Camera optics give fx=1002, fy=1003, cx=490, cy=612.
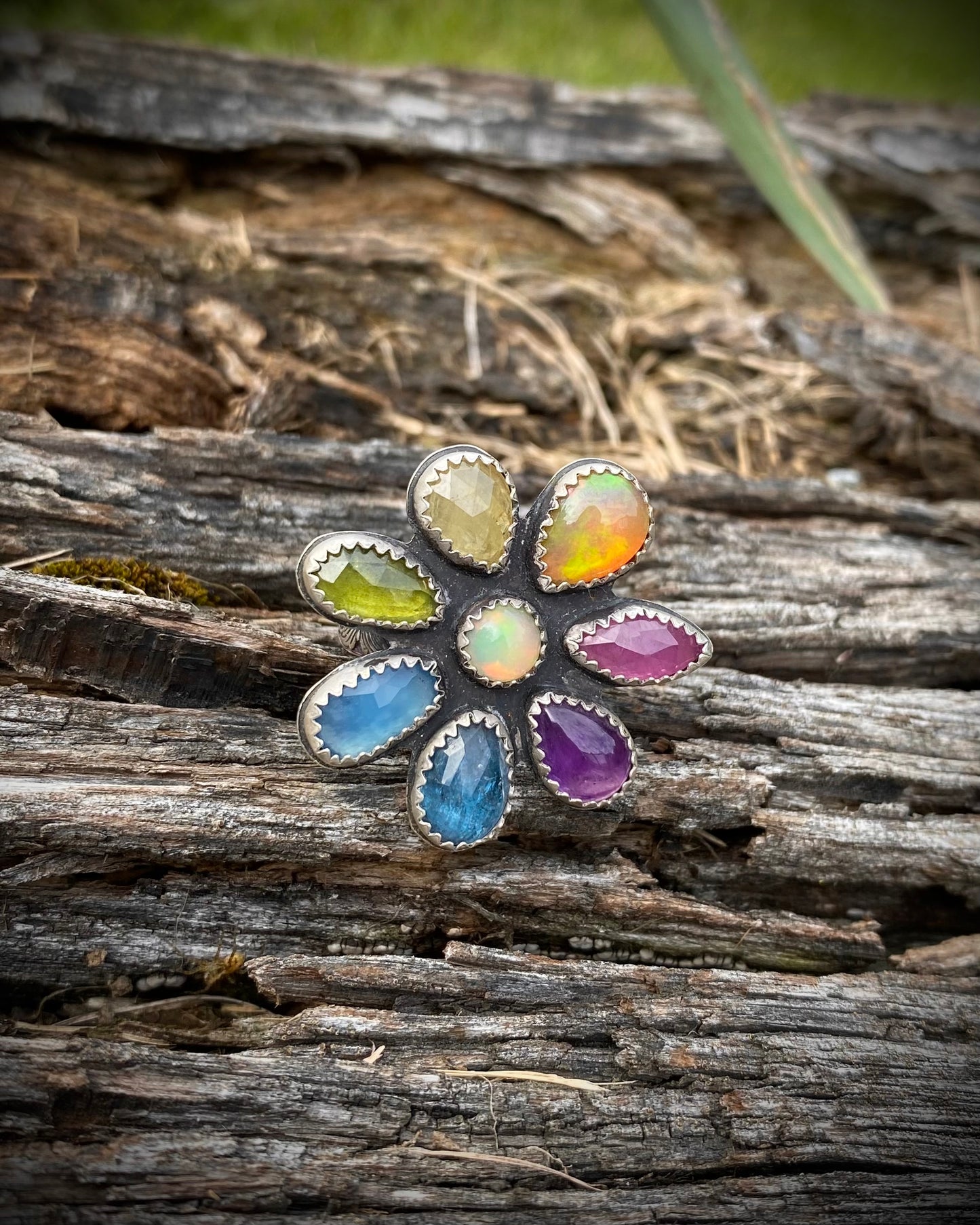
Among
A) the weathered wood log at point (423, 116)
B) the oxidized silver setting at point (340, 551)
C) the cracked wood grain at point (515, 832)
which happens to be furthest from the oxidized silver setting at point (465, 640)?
the weathered wood log at point (423, 116)

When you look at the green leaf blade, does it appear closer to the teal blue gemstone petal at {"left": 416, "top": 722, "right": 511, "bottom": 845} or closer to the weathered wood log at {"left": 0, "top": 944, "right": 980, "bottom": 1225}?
the teal blue gemstone petal at {"left": 416, "top": 722, "right": 511, "bottom": 845}

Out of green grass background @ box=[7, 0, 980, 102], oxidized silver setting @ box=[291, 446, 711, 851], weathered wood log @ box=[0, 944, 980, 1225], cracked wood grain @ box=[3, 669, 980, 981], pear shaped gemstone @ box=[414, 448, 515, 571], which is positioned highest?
green grass background @ box=[7, 0, 980, 102]

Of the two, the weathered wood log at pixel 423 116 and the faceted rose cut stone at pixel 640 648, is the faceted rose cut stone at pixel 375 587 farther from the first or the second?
the weathered wood log at pixel 423 116

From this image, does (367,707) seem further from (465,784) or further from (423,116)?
(423,116)

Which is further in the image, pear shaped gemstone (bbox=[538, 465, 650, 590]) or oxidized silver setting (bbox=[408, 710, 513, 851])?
pear shaped gemstone (bbox=[538, 465, 650, 590])

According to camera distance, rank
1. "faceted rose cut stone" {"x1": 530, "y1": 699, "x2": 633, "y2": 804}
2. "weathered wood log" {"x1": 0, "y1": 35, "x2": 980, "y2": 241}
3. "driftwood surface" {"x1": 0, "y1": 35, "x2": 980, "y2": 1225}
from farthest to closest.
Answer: "weathered wood log" {"x1": 0, "y1": 35, "x2": 980, "y2": 241} < "faceted rose cut stone" {"x1": 530, "y1": 699, "x2": 633, "y2": 804} < "driftwood surface" {"x1": 0, "y1": 35, "x2": 980, "y2": 1225}

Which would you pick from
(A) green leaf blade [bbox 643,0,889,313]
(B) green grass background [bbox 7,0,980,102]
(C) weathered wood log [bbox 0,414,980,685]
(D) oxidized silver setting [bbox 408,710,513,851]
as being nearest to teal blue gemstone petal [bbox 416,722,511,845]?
(D) oxidized silver setting [bbox 408,710,513,851]
